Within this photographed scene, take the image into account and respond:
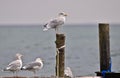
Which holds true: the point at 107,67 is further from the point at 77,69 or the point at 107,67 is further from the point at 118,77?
the point at 77,69

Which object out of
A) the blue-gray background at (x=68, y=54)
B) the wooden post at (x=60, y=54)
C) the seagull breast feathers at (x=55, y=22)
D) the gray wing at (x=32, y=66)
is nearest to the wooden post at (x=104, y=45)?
the seagull breast feathers at (x=55, y=22)

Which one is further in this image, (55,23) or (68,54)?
(68,54)

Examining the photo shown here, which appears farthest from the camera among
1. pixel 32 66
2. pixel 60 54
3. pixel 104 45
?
pixel 32 66

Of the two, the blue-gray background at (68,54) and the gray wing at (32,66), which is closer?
the gray wing at (32,66)

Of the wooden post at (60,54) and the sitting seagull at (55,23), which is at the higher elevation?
the sitting seagull at (55,23)

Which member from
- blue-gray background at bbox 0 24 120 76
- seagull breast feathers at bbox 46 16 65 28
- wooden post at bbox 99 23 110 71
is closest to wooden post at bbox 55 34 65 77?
seagull breast feathers at bbox 46 16 65 28

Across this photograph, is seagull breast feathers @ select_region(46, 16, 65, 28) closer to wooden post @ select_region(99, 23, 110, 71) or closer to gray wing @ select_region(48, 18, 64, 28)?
gray wing @ select_region(48, 18, 64, 28)

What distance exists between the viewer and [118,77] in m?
23.1

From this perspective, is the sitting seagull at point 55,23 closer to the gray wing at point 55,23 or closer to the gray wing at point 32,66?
the gray wing at point 55,23

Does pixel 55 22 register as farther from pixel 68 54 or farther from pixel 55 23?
pixel 68 54

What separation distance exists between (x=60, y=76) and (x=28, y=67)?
92.6 inches

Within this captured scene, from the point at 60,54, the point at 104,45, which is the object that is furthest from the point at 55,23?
the point at 104,45

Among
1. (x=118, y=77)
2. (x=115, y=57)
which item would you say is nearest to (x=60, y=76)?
(x=118, y=77)

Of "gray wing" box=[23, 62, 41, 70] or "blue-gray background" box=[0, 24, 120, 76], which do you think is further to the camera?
"blue-gray background" box=[0, 24, 120, 76]
